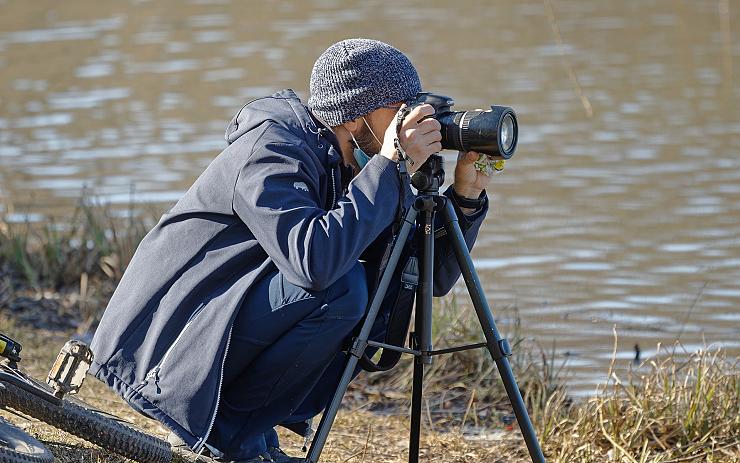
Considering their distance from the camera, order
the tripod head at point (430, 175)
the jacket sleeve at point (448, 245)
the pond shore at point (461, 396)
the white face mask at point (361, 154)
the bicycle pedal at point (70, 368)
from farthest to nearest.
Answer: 1. the pond shore at point (461, 396)
2. the jacket sleeve at point (448, 245)
3. the white face mask at point (361, 154)
4. the tripod head at point (430, 175)
5. the bicycle pedal at point (70, 368)

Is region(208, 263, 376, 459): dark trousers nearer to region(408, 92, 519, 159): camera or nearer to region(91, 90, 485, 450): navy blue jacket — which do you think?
region(91, 90, 485, 450): navy blue jacket

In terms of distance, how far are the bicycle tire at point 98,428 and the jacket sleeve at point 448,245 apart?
0.89 meters

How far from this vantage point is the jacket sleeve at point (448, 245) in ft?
11.4

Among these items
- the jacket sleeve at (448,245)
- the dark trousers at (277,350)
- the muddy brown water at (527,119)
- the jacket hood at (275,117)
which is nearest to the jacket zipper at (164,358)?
the dark trousers at (277,350)

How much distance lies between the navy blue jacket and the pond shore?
0.39 meters

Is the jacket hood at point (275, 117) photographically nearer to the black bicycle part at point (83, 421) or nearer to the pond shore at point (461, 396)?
the black bicycle part at point (83, 421)

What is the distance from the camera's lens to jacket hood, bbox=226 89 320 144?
3244 mm

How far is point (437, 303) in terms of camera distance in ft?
17.2

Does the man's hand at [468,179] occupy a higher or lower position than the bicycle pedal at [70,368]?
higher

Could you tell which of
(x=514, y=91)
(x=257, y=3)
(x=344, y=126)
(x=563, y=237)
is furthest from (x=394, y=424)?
(x=257, y=3)

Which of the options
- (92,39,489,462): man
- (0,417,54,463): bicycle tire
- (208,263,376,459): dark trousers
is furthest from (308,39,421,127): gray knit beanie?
(0,417,54,463): bicycle tire

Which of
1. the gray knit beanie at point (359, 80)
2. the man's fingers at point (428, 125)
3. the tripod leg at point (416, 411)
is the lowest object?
the tripod leg at point (416, 411)

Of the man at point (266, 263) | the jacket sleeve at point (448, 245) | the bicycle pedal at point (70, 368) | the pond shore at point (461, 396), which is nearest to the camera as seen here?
the bicycle pedal at point (70, 368)

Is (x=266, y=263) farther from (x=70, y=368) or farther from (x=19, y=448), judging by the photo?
(x=19, y=448)
